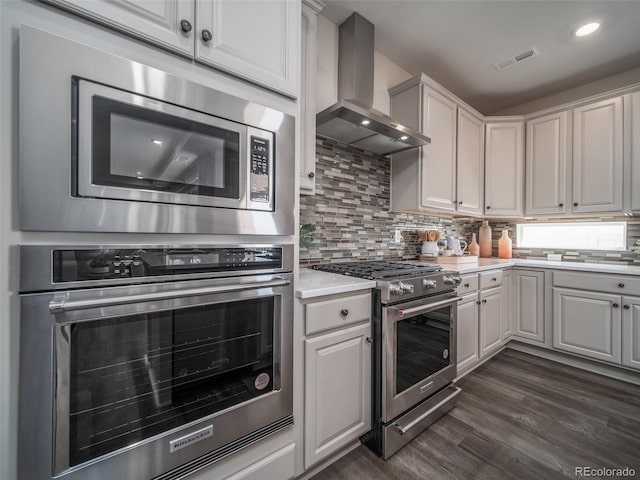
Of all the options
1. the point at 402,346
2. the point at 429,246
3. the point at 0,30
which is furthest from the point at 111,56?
the point at 429,246

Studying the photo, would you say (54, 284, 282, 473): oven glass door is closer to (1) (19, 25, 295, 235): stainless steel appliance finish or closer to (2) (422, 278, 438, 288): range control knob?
(1) (19, 25, 295, 235): stainless steel appliance finish

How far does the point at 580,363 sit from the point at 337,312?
2.61 meters

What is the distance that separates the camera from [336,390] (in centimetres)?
128

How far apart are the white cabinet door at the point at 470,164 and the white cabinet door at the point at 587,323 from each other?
110 cm

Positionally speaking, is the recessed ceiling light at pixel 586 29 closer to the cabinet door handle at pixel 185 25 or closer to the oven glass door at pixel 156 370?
the cabinet door handle at pixel 185 25

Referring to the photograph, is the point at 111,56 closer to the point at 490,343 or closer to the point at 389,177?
the point at 389,177

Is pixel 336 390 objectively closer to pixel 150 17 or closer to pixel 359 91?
pixel 150 17

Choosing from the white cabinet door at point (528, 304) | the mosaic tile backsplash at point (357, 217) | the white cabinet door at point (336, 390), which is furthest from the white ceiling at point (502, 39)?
the white cabinet door at point (336, 390)

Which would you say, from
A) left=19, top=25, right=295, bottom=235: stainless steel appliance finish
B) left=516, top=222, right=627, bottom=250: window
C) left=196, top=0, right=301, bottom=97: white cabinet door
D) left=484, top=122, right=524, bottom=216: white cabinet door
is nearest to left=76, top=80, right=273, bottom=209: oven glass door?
left=19, top=25, right=295, bottom=235: stainless steel appliance finish

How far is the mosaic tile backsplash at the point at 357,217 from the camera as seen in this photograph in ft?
6.51

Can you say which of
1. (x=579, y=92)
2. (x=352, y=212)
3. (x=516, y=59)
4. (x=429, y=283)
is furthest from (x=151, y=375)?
(x=579, y=92)

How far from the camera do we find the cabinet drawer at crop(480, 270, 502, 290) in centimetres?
226

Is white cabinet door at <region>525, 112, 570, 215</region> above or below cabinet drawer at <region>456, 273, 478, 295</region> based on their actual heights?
above

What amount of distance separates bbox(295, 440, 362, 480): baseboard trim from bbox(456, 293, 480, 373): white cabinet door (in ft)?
3.32
